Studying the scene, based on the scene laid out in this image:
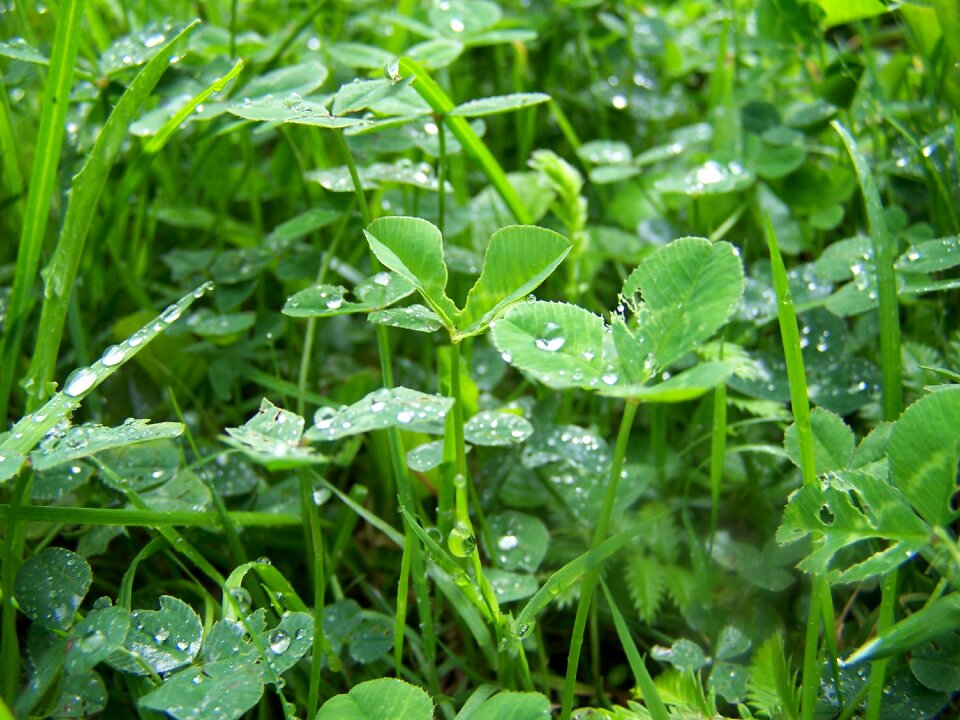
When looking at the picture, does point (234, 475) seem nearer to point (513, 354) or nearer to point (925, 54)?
point (513, 354)

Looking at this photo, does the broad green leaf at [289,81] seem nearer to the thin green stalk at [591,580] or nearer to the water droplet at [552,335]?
the water droplet at [552,335]

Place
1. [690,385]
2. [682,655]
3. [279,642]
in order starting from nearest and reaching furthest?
[690,385] < [279,642] < [682,655]

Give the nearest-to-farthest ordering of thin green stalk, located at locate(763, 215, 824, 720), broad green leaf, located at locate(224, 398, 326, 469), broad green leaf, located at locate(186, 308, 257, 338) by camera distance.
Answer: broad green leaf, located at locate(224, 398, 326, 469) → thin green stalk, located at locate(763, 215, 824, 720) → broad green leaf, located at locate(186, 308, 257, 338)

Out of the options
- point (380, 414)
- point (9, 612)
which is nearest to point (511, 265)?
point (380, 414)

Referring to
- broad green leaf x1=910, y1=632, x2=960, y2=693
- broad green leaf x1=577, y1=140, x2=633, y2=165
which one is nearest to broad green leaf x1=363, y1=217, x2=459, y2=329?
broad green leaf x1=910, y1=632, x2=960, y2=693

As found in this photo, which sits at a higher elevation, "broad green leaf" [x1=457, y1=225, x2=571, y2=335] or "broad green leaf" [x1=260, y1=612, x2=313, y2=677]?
"broad green leaf" [x1=457, y1=225, x2=571, y2=335]

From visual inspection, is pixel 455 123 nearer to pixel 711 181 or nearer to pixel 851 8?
pixel 711 181

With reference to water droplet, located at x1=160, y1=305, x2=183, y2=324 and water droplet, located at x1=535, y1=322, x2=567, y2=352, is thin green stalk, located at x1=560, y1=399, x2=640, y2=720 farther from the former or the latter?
Answer: water droplet, located at x1=160, y1=305, x2=183, y2=324
